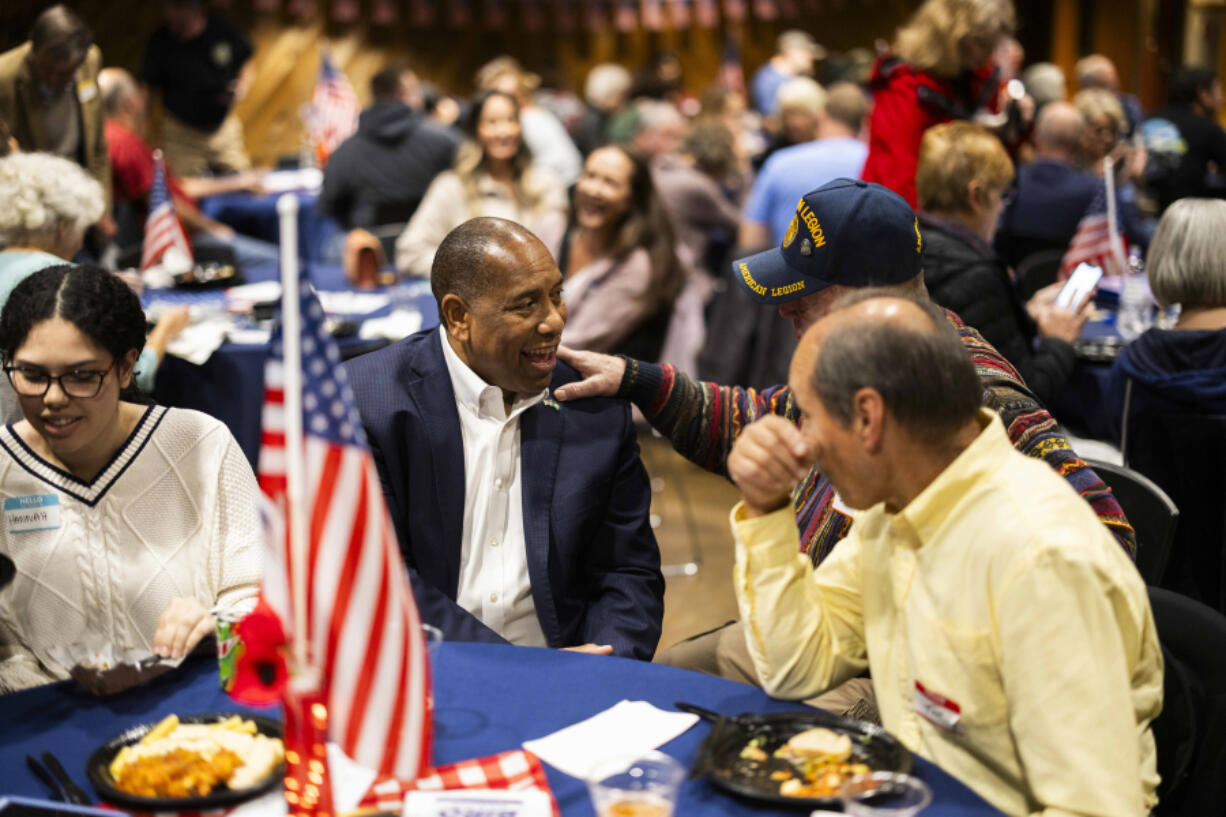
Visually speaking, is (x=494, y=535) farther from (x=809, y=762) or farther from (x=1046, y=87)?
(x=1046, y=87)

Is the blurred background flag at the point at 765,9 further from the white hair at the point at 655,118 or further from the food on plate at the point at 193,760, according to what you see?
Answer: the food on plate at the point at 193,760

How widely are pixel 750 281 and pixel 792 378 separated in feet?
2.96

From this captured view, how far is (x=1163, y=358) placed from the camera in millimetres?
3523

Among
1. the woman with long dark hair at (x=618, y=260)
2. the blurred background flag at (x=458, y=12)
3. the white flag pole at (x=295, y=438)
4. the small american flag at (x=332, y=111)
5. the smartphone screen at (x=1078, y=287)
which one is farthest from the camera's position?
the blurred background flag at (x=458, y=12)

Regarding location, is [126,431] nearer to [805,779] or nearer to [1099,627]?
[805,779]

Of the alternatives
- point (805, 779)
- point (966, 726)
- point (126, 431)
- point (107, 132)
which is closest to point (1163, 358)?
point (966, 726)

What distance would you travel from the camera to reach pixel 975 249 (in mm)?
3562

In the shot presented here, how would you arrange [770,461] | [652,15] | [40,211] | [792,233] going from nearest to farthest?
[770,461], [792,233], [40,211], [652,15]

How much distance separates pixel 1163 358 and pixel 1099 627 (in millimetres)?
2191

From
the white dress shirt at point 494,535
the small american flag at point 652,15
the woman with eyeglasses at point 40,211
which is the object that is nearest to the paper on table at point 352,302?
the woman with eyeglasses at point 40,211

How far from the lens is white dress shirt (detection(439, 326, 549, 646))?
2588mm

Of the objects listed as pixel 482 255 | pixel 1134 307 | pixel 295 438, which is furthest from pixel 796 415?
pixel 1134 307

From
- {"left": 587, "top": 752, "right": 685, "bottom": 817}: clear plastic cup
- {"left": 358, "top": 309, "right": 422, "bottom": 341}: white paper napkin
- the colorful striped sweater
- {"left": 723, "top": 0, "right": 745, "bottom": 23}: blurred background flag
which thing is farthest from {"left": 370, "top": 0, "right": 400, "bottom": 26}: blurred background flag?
{"left": 587, "top": 752, "right": 685, "bottom": 817}: clear plastic cup

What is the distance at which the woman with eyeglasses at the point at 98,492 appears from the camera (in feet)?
7.34
